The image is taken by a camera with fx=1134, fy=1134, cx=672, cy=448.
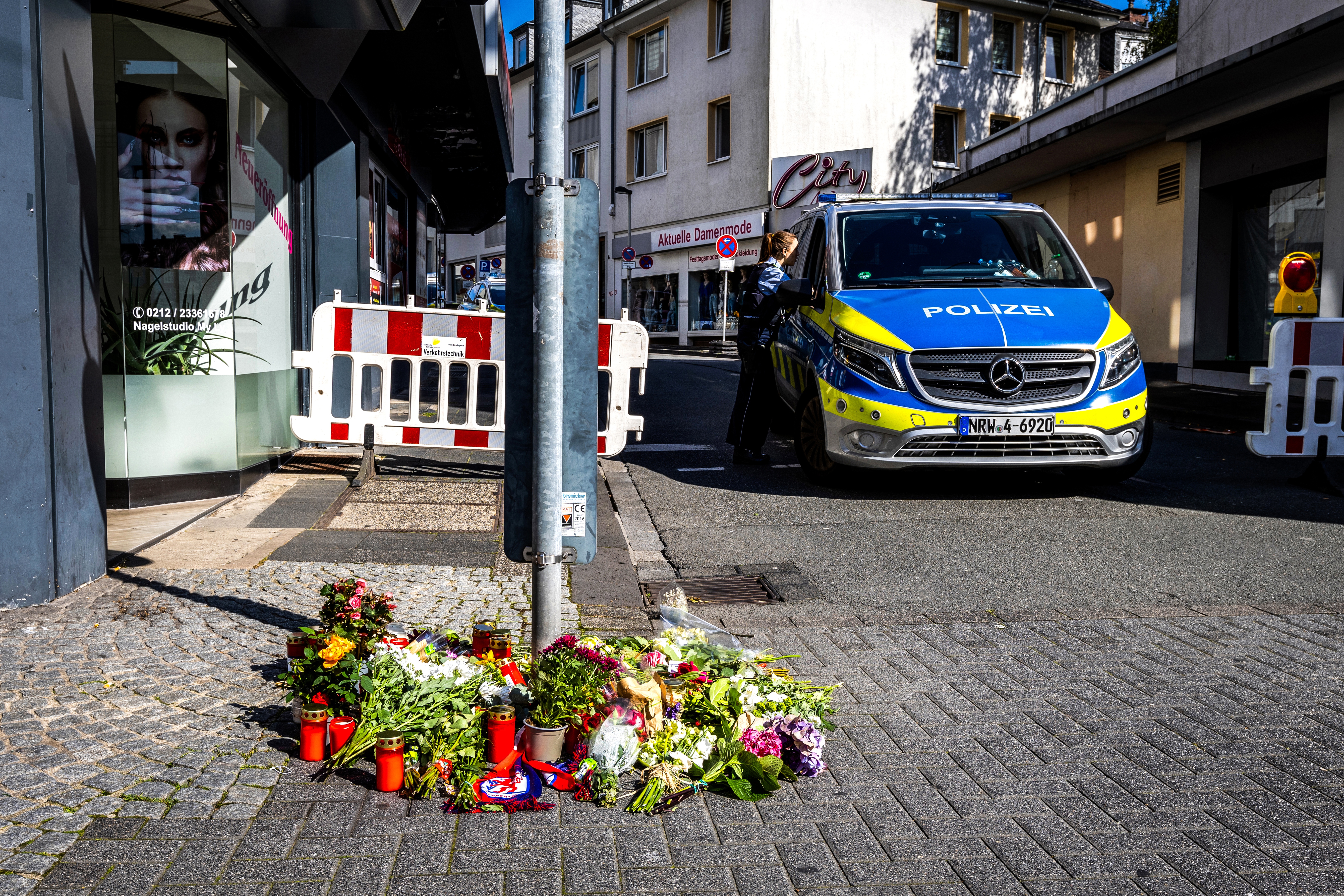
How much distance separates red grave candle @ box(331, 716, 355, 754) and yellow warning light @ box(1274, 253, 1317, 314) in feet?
42.0

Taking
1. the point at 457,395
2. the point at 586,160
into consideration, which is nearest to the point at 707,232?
the point at 586,160

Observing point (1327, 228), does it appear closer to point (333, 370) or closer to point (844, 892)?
point (333, 370)

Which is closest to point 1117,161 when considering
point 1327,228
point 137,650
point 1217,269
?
point 1217,269

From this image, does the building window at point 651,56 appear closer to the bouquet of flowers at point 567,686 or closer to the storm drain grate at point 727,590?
the storm drain grate at point 727,590

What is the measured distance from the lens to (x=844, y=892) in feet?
8.30

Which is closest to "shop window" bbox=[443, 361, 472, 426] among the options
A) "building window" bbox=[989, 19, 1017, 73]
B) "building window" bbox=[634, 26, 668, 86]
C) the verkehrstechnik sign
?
the verkehrstechnik sign

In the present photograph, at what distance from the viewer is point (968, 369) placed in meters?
7.41

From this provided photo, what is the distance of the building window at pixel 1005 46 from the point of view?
3719cm

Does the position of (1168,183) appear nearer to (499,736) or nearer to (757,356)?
(757,356)

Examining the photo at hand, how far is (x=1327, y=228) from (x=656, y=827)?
15.4 m

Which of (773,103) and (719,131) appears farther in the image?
(719,131)

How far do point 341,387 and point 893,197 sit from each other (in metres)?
4.93

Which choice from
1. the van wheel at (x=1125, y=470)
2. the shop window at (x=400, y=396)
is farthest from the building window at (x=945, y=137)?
the van wheel at (x=1125, y=470)

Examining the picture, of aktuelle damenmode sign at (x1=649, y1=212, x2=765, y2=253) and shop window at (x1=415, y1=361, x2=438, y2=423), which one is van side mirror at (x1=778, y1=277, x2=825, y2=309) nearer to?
shop window at (x1=415, y1=361, x2=438, y2=423)
